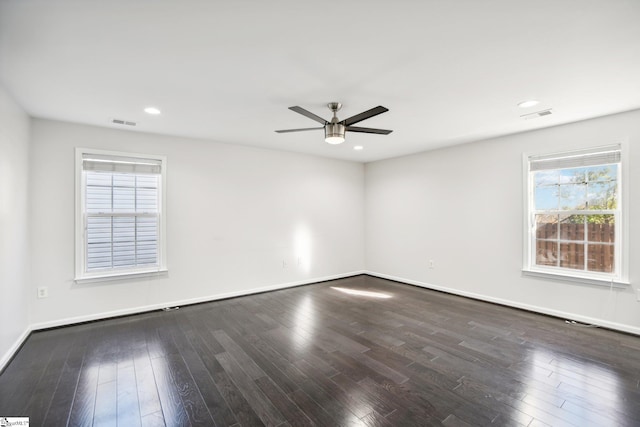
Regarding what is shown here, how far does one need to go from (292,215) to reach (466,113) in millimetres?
3177

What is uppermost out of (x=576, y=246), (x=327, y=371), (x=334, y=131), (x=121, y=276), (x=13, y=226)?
(x=334, y=131)

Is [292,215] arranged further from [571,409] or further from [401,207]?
[571,409]

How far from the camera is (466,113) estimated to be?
3.33 metres

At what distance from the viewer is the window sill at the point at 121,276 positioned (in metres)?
3.61

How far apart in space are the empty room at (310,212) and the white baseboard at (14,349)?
28 millimetres

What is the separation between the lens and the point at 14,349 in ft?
9.22

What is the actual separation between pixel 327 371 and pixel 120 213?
324 cm

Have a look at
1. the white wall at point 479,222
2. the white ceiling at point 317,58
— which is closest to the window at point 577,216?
the white wall at point 479,222

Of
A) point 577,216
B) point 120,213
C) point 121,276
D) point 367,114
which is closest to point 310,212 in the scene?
point 120,213

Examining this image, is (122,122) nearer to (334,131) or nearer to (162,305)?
(162,305)

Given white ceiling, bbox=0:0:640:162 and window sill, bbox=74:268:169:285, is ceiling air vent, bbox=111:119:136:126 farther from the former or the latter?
window sill, bbox=74:268:169:285

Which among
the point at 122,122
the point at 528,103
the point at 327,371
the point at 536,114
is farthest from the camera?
the point at 122,122

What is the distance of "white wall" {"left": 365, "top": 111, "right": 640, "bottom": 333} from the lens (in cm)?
337

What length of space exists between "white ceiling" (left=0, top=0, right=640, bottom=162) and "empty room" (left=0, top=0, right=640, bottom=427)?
2 centimetres
